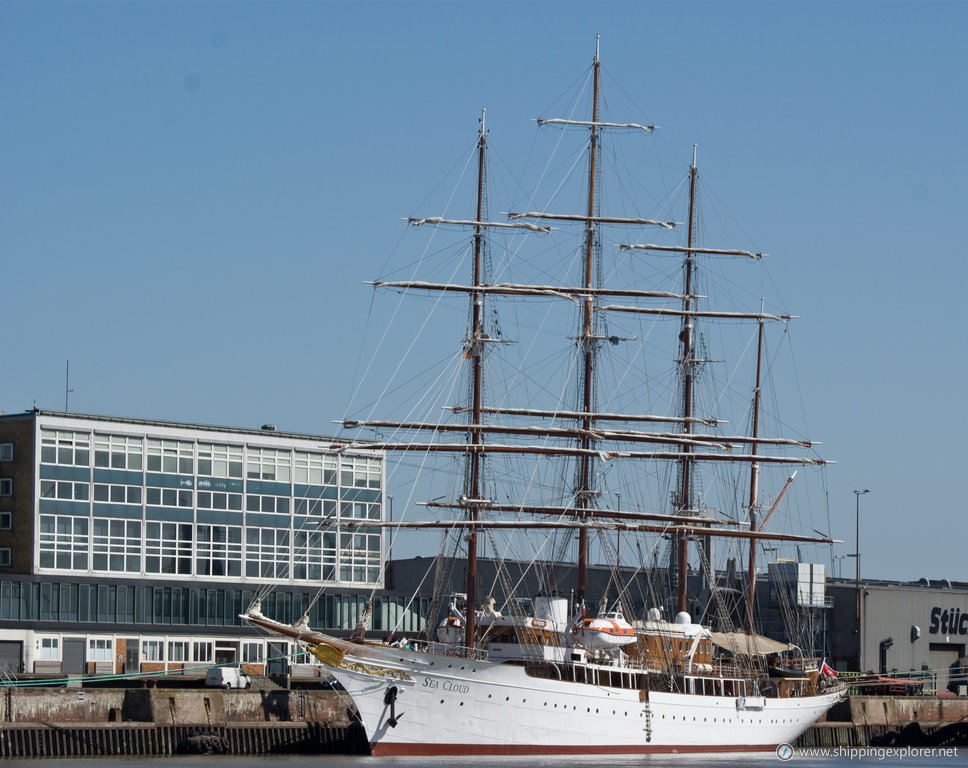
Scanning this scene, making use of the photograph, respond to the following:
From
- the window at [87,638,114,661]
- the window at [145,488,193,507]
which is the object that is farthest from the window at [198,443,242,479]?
the window at [87,638,114,661]

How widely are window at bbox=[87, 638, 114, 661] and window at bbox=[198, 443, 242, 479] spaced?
1156 centimetres

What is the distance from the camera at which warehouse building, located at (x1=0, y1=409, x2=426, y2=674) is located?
88.9 metres

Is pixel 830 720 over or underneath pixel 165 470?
underneath

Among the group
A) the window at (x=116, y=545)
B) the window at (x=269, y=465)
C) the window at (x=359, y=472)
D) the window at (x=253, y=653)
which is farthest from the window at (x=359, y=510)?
the window at (x=116, y=545)

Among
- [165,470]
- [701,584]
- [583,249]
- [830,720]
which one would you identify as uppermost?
[583,249]

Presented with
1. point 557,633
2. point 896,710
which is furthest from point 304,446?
point 896,710

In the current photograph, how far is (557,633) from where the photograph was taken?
75375 mm

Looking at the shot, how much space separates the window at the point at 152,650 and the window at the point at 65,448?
35.1 feet

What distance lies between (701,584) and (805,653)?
9440mm

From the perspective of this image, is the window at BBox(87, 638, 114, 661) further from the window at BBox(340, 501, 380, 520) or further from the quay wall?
the quay wall

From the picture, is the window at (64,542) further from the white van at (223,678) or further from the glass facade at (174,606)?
the white van at (223,678)

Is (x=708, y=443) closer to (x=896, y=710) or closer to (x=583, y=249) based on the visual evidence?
(x=583, y=249)

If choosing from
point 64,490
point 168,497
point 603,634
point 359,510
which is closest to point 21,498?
point 64,490

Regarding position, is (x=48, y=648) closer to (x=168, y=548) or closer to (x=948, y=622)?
(x=168, y=548)
